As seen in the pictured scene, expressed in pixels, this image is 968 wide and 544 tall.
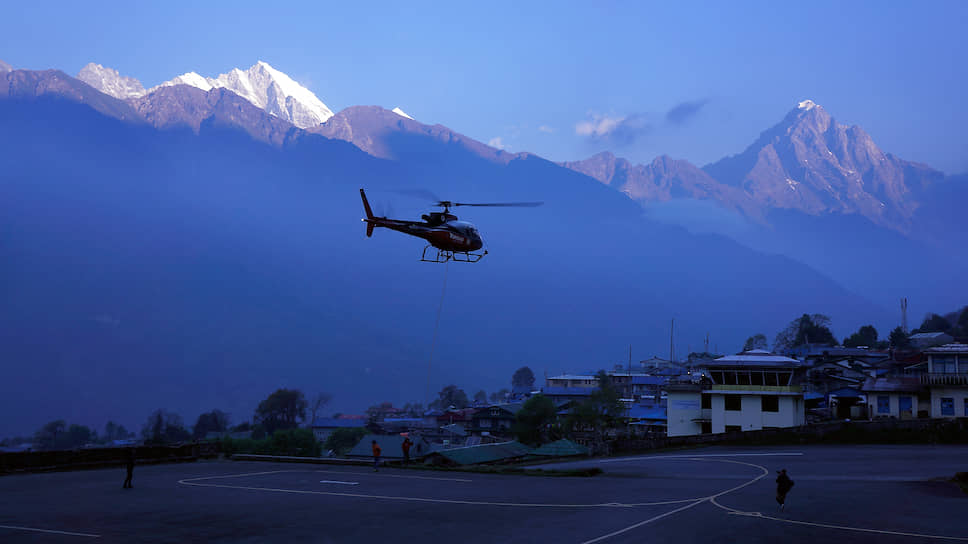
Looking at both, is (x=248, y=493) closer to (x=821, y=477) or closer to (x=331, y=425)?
(x=821, y=477)

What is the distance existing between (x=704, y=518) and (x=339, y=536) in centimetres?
1108

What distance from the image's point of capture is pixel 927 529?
Answer: 19.3 m

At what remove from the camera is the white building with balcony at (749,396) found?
6488 centimetres

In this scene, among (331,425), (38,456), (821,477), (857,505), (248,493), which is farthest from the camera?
(331,425)

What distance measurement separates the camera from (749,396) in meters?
66.2

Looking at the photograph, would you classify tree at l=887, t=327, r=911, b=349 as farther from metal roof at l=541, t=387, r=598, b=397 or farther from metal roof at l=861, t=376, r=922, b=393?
metal roof at l=861, t=376, r=922, b=393

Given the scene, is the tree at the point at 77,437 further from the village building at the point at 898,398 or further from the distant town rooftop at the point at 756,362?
the village building at the point at 898,398

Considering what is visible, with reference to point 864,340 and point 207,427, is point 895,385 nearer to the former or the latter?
point 864,340

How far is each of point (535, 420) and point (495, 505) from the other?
83.4 m

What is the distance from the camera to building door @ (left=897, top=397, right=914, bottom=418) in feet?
201

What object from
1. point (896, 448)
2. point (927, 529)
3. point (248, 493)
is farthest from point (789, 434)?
point (248, 493)

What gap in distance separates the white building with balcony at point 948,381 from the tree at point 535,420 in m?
56.1

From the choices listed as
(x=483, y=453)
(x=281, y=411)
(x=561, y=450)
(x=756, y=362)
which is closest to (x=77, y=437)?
(x=281, y=411)

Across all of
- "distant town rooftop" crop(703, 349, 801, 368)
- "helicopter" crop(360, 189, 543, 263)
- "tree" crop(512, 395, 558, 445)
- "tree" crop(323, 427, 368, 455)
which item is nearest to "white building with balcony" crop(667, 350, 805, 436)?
"distant town rooftop" crop(703, 349, 801, 368)
